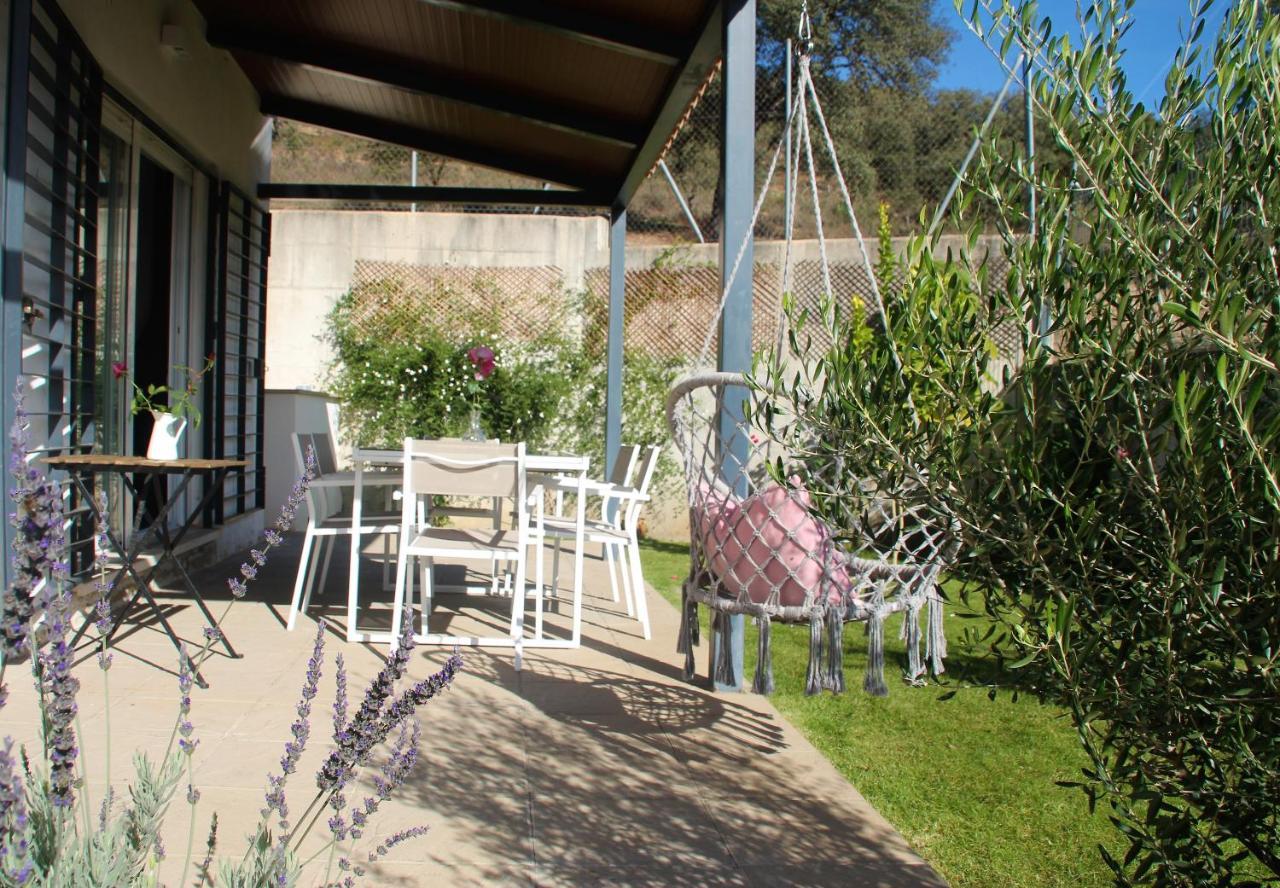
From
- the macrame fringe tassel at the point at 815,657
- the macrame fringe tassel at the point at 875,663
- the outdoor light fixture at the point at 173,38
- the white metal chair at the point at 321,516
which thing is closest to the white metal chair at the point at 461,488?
the white metal chair at the point at 321,516

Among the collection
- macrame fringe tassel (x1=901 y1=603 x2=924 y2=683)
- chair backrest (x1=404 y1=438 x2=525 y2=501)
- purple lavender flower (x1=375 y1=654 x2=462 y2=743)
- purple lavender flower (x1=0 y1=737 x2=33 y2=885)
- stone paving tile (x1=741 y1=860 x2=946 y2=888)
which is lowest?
stone paving tile (x1=741 y1=860 x2=946 y2=888)

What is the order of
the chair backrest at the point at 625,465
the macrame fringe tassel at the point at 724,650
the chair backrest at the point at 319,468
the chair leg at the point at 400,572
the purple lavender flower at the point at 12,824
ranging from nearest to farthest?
the purple lavender flower at the point at 12,824 → the macrame fringe tassel at the point at 724,650 → the chair leg at the point at 400,572 → the chair backrest at the point at 319,468 → the chair backrest at the point at 625,465

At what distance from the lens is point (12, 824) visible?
1.07 metres

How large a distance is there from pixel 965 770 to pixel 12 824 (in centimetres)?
260

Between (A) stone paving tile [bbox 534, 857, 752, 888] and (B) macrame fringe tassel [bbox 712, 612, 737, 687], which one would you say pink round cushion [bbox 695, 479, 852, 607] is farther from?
(A) stone paving tile [bbox 534, 857, 752, 888]

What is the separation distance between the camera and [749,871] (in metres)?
2.28

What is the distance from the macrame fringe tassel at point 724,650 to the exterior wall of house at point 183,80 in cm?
329

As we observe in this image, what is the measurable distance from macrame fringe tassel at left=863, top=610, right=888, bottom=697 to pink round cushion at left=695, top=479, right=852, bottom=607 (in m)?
0.14

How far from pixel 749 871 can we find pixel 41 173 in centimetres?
344

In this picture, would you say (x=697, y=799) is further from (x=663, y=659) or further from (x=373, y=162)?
(x=373, y=162)

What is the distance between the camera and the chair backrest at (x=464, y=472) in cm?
407

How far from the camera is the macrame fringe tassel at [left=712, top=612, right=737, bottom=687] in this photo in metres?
3.02

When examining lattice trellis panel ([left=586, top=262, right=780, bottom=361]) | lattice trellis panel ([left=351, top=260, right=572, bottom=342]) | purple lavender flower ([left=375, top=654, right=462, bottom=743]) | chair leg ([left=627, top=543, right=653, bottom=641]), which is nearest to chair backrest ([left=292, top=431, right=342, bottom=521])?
chair leg ([left=627, top=543, right=653, bottom=641])

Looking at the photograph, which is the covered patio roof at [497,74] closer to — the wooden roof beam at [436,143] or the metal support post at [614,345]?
the wooden roof beam at [436,143]
